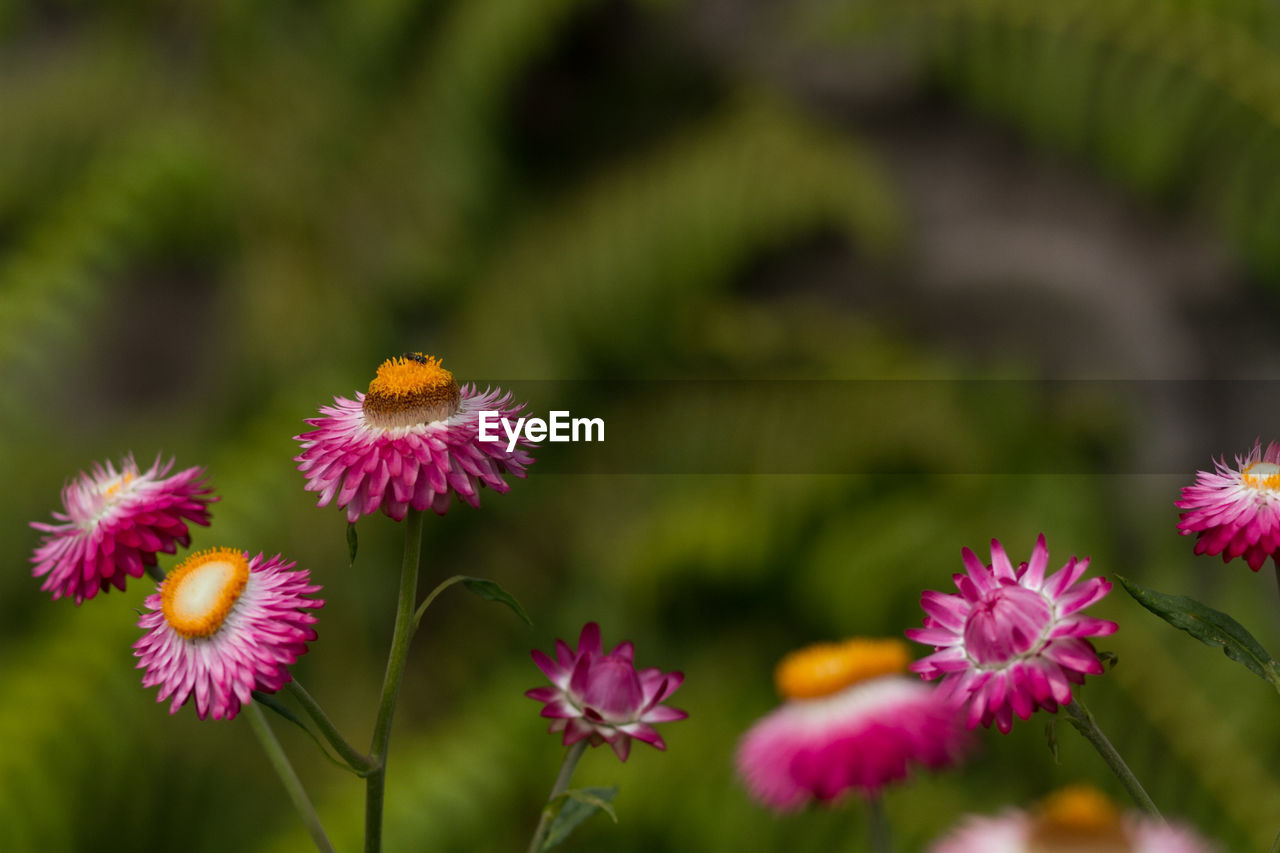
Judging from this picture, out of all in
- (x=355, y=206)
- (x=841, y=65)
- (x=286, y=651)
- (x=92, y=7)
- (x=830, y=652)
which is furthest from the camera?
(x=92, y=7)

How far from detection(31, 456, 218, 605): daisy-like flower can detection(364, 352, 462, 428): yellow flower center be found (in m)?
0.04

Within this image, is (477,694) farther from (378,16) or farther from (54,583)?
(54,583)

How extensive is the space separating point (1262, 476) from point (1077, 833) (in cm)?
8

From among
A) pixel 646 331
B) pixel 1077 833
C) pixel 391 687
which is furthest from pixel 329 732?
pixel 646 331

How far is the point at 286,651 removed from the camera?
0.60ft

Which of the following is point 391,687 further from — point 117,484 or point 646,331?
point 646,331

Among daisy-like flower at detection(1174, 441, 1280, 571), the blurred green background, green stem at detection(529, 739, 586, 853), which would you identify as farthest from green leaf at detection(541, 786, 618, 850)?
the blurred green background

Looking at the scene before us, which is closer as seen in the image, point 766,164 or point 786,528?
point 786,528

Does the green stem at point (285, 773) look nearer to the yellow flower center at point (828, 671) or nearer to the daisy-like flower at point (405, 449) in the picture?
the daisy-like flower at point (405, 449)

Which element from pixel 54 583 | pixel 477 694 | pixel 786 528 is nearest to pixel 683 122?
pixel 786 528

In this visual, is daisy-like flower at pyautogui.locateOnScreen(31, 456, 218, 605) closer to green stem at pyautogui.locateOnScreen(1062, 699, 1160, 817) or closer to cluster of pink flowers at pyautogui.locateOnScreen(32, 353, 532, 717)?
cluster of pink flowers at pyautogui.locateOnScreen(32, 353, 532, 717)

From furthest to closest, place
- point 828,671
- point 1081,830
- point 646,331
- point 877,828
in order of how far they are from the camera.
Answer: point 646,331, point 828,671, point 877,828, point 1081,830

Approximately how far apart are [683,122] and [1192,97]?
75cm

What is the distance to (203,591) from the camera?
194 millimetres
